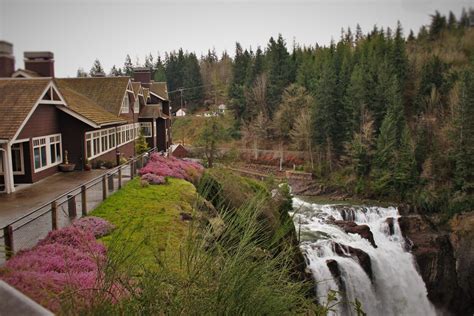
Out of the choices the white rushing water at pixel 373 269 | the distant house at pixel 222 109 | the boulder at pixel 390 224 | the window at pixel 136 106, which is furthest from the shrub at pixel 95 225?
the distant house at pixel 222 109

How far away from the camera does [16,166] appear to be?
48.6 ft

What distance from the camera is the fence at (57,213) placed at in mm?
7035

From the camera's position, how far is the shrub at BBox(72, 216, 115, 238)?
29.9ft

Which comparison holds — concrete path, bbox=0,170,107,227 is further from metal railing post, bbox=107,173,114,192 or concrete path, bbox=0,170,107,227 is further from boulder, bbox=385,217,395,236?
boulder, bbox=385,217,395,236

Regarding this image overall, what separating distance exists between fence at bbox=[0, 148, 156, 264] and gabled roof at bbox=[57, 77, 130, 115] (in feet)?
34.2

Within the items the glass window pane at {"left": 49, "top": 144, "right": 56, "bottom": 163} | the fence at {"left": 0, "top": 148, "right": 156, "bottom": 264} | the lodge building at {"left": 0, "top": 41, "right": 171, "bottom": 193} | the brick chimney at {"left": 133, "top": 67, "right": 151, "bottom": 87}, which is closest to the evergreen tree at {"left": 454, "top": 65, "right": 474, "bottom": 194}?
the lodge building at {"left": 0, "top": 41, "right": 171, "bottom": 193}

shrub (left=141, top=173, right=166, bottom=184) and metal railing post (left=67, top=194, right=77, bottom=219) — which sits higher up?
metal railing post (left=67, top=194, right=77, bottom=219)

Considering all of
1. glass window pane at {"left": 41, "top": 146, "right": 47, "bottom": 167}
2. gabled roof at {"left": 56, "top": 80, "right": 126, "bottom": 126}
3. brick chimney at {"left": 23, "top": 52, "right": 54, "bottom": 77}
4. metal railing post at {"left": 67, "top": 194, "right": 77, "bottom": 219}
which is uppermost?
brick chimney at {"left": 23, "top": 52, "right": 54, "bottom": 77}

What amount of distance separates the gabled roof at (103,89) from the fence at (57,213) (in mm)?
10422

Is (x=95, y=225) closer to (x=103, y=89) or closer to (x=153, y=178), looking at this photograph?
(x=153, y=178)

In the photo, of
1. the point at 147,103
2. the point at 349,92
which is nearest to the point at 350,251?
the point at 147,103

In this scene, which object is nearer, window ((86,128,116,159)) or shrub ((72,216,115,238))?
shrub ((72,216,115,238))

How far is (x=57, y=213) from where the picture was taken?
9.36 metres

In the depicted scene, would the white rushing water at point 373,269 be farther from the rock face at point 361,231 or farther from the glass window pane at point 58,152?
the glass window pane at point 58,152
